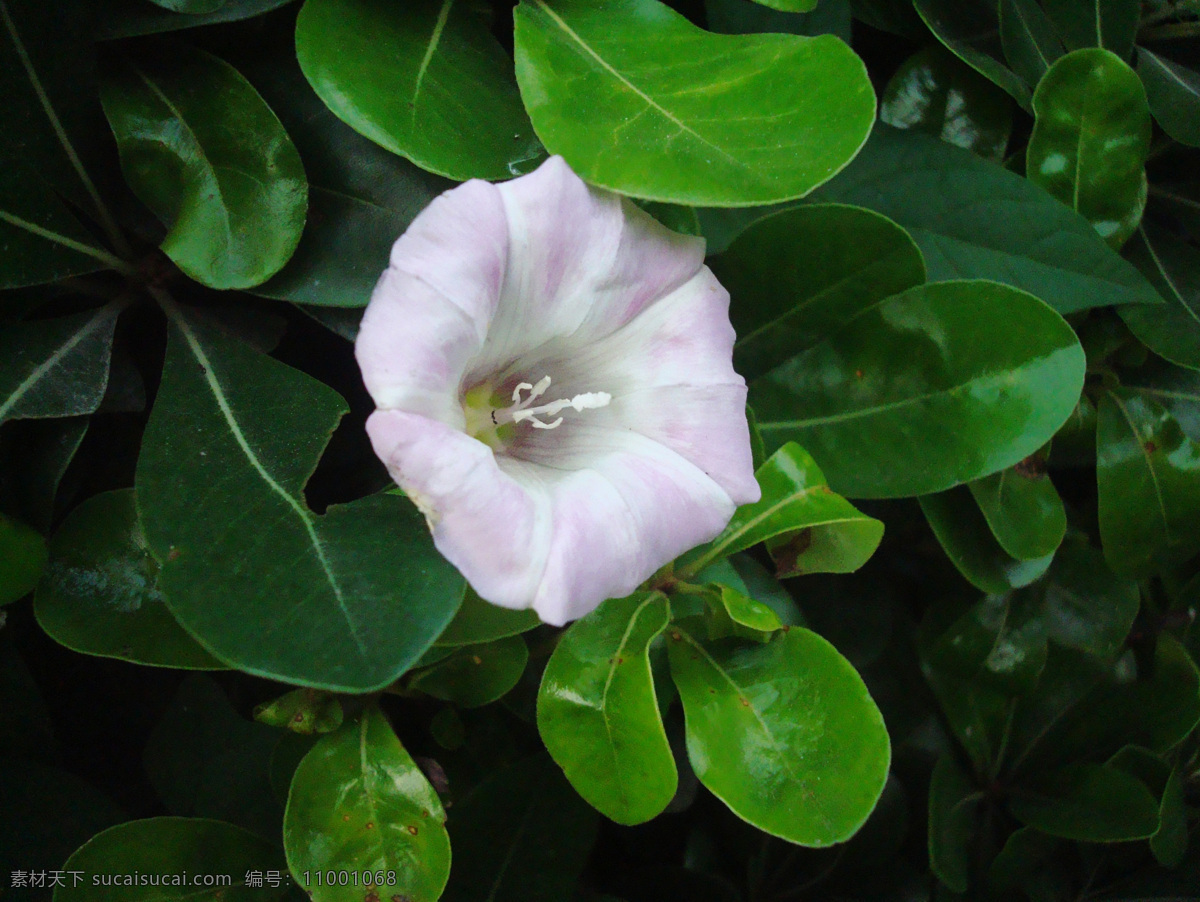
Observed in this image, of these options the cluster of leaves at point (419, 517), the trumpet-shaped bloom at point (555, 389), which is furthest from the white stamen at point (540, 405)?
the cluster of leaves at point (419, 517)

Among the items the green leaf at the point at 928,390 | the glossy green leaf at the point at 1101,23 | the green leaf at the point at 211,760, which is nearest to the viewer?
the green leaf at the point at 928,390

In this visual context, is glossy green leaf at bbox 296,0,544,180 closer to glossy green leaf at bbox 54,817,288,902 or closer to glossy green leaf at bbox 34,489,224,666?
glossy green leaf at bbox 34,489,224,666

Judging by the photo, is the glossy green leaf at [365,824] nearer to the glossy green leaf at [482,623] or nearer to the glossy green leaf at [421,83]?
the glossy green leaf at [482,623]

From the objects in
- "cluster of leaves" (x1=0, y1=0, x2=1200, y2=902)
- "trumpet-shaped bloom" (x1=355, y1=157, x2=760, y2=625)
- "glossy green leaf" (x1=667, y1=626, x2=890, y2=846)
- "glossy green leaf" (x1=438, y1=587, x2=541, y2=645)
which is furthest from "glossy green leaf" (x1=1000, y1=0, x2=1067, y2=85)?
"glossy green leaf" (x1=438, y1=587, x2=541, y2=645)

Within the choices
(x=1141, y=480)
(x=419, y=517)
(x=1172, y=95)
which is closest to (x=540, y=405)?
(x=419, y=517)

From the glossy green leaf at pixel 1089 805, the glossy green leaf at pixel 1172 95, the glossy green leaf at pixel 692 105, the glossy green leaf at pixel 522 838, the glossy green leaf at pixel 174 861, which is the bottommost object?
the glossy green leaf at pixel 1089 805

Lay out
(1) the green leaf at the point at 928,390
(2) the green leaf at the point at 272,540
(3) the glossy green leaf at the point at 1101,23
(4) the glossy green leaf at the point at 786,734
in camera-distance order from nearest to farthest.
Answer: (2) the green leaf at the point at 272,540 < (4) the glossy green leaf at the point at 786,734 < (1) the green leaf at the point at 928,390 < (3) the glossy green leaf at the point at 1101,23
